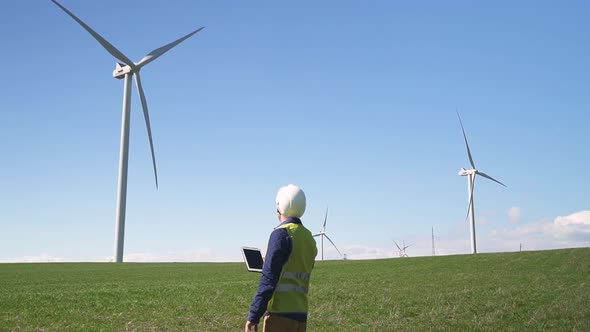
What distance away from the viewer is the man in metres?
5.90

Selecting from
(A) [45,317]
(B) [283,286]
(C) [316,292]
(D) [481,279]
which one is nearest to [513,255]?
(D) [481,279]

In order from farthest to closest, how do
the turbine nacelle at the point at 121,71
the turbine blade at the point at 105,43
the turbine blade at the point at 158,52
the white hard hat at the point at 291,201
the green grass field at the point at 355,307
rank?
the turbine nacelle at the point at 121,71, the turbine blade at the point at 158,52, the turbine blade at the point at 105,43, the green grass field at the point at 355,307, the white hard hat at the point at 291,201

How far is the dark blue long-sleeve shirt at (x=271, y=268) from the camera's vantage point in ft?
19.3

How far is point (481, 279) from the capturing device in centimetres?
2634

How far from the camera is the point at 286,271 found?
6.04 m

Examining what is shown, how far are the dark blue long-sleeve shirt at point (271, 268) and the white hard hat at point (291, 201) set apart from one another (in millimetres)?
265

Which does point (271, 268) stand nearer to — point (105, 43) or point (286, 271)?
point (286, 271)

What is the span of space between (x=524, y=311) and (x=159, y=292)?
11881 mm

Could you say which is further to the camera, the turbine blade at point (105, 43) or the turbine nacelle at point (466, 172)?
the turbine nacelle at point (466, 172)

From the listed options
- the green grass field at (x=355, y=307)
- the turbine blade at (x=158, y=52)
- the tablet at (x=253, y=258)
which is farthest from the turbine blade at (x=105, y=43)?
the tablet at (x=253, y=258)

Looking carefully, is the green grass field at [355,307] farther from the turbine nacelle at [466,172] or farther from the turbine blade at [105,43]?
the turbine nacelle at [466,172]

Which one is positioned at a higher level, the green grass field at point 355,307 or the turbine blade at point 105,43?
the turbine blade at point 105,43

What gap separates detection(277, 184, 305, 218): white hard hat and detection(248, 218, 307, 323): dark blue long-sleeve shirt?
265 mm

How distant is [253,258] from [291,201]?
0.72m
